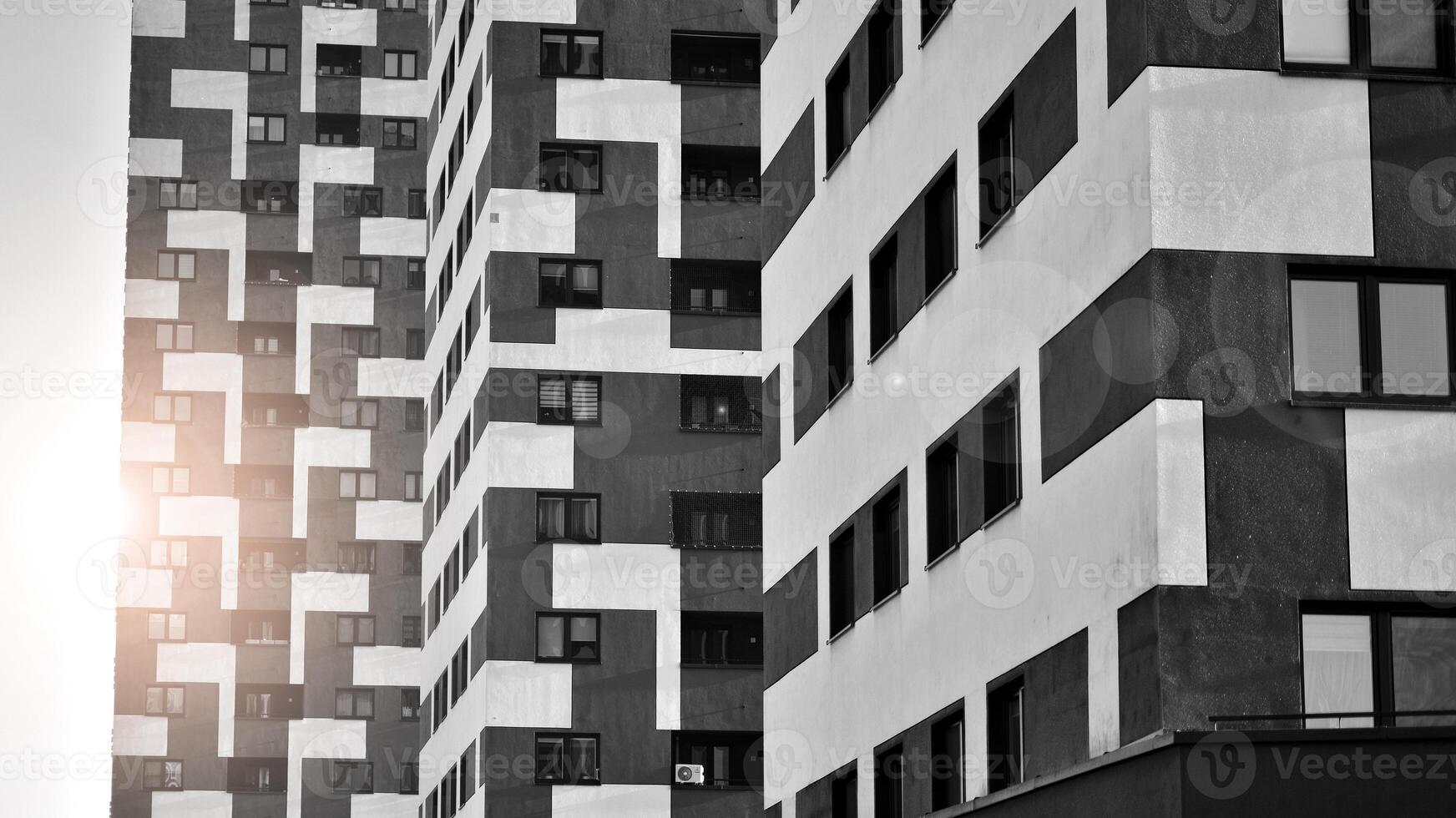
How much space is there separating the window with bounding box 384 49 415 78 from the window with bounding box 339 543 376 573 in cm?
1968

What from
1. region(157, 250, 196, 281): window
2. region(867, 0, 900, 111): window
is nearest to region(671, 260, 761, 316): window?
region(867, 0, 900, 111): window

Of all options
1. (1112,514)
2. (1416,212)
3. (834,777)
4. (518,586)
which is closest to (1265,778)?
(1112,514)

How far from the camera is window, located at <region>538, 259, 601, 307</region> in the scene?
181ft

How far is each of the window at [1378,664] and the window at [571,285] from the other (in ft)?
120

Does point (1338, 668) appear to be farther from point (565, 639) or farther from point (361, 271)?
point (361, 271)

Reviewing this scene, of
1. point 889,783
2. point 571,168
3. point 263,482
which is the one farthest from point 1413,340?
point 263,482

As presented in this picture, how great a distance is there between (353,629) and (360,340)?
11.9 metres

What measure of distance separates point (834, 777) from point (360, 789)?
5512 cm

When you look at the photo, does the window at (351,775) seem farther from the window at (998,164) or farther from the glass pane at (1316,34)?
the glass pane at (1316,34)

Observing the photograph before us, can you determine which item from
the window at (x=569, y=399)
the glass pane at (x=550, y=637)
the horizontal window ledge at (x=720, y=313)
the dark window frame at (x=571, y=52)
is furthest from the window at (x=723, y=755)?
the dark window frame at (x=571, y=52)

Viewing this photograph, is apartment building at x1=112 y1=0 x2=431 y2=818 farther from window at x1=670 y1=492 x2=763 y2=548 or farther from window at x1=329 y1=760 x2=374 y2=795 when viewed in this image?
window at x1=670 y1=492 x2=763 y2=548

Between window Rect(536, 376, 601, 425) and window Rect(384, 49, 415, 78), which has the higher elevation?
window Rect(384, 49, 415, 78)

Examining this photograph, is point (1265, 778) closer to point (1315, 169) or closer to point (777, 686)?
point (1315, 169)

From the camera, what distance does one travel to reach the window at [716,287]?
182ft
